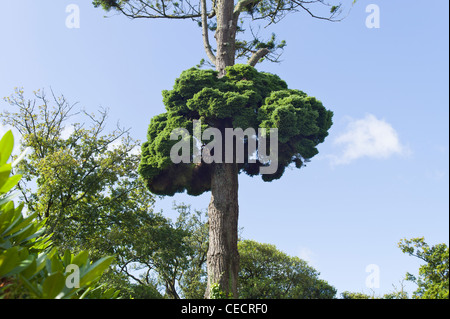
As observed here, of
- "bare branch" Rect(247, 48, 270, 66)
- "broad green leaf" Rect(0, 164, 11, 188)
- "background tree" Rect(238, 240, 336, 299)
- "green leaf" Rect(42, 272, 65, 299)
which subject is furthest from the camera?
"background tree" Rect(238, 240, 336, 299)

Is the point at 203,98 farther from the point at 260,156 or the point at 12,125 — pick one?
the point at 12,125

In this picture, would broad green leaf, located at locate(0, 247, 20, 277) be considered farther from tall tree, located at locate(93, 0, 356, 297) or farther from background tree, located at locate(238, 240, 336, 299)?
background tree, located at locate(238, 240, 336, 299)

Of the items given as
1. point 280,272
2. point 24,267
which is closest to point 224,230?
point 24,267

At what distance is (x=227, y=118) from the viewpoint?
394 inches

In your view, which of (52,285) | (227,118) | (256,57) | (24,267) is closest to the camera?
(52,285)

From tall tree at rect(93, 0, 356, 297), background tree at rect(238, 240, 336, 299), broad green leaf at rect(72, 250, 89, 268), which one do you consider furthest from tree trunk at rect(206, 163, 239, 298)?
background tree at rect(238, 240, 336, 299)

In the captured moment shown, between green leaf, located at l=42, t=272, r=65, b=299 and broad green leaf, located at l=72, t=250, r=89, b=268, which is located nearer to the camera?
green leaf, located at l=42, t=272, r=65, b=299

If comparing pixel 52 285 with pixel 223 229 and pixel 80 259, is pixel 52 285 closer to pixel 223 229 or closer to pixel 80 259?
pixel 80 259

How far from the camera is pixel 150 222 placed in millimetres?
13984

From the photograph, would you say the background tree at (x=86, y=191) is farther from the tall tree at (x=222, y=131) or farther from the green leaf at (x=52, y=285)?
the green leaf at (x=52, y=285)

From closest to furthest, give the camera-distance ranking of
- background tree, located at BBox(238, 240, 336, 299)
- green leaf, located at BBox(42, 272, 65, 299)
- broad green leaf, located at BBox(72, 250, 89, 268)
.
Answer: green leaf, located at BBox(42, 272, 65, 299) → broad green leaf, located at BBox(72, 250, 89, 268) → background tree, located at BBox(238, 240, 336, 299)

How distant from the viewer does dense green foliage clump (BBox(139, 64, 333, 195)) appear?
956 cm
